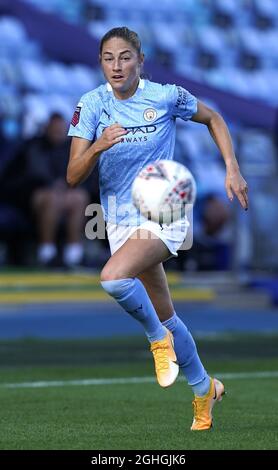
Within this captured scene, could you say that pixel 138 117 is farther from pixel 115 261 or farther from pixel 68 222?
pixel 68 222

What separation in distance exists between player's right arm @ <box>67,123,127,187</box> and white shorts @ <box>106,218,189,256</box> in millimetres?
400

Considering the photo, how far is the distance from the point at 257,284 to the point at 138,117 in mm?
10934

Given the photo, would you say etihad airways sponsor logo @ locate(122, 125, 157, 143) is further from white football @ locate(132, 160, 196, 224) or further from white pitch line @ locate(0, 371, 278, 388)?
white pitch line @ locate(0, 371, 278, 388)

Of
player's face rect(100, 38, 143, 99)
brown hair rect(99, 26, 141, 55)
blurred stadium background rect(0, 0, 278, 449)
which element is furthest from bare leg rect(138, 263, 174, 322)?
blurred stadium background rect(0, 0, 278, 449)

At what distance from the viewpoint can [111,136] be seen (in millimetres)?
6863

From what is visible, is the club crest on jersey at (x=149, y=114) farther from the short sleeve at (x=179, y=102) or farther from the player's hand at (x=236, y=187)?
the player's hand at (x=236, y=187)

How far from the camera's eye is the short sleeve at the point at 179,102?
746 cm

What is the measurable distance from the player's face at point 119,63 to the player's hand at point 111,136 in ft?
1.40

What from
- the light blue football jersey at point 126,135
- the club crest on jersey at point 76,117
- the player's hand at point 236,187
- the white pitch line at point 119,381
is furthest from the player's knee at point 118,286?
the white pitch line at point 119,381

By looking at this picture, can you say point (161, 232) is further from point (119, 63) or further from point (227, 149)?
point (119, 63)

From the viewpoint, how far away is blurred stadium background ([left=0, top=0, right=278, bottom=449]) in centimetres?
1277

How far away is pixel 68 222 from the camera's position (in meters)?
17.6
